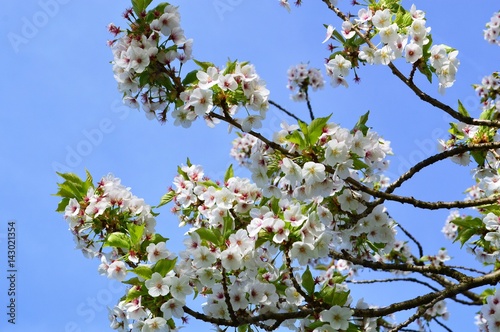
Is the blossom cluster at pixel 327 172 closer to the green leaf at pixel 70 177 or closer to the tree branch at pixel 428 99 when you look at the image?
the tree branch at pixel 428 99

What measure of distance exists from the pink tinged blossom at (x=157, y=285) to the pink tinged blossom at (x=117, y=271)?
367 millimetres

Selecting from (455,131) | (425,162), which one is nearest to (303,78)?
(455,131)

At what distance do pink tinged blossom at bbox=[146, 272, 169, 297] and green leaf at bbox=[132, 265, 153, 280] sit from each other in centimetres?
9

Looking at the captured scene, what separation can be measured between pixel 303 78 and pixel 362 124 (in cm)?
504

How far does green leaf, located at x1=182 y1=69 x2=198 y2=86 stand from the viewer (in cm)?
344

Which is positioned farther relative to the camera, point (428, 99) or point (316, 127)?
point (428, 99)

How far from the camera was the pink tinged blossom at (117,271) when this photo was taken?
340cm

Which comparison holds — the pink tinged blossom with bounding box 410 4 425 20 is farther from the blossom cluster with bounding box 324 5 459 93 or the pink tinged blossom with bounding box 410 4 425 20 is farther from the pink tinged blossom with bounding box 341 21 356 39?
the pink tinged blossom with bounding box 341 21 356 39

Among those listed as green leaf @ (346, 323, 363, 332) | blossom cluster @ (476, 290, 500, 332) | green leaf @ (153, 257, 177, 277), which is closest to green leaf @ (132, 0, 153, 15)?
green leaf @ (153, 257, 177, 277)

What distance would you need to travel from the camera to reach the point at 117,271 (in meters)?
3.41

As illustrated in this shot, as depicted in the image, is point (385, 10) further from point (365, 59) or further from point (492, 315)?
point (492, 315)

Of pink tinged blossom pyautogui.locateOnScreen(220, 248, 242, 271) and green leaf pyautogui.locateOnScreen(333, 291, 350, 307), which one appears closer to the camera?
pink tinged blossom pyautogui.locateOnScreen(220, 248, 242, 271)

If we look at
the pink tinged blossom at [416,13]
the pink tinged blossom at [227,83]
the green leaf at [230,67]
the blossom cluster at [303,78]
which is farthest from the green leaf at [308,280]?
the blossom cluster at [303,78]

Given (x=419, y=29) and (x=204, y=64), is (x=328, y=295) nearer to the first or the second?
(x=204, y=64)
